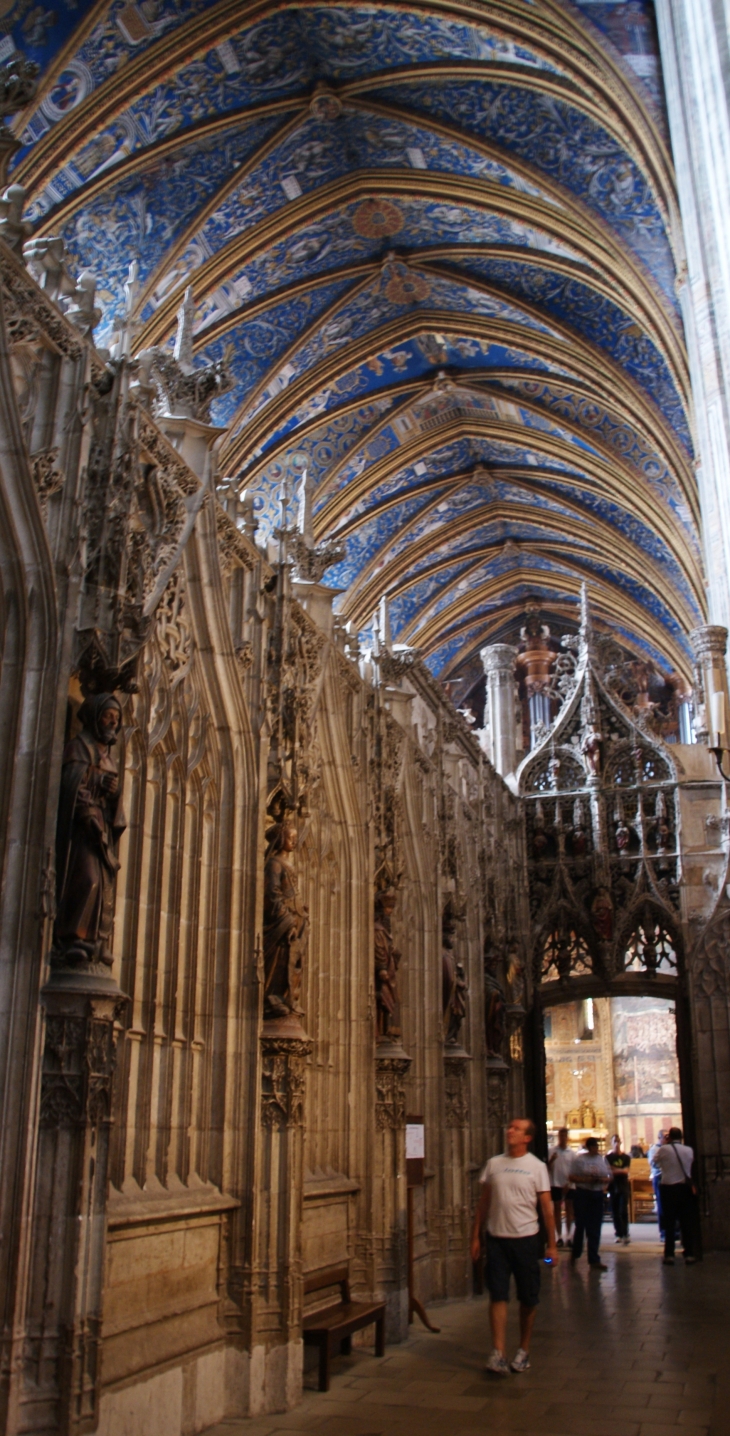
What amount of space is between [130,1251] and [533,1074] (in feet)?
43.2

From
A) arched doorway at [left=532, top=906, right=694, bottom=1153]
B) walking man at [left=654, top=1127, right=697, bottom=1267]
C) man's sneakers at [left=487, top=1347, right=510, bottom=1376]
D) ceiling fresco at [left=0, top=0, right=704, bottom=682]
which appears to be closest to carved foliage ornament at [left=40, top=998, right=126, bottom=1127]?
man's sneakers at [left=487, top=1347, right=510, bottom=1376]

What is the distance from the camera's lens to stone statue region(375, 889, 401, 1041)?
971 centimetres

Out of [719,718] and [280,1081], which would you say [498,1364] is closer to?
[280,1081]

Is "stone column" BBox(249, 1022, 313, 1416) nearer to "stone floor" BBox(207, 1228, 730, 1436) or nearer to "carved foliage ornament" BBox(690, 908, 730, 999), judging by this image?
"stone floor" BBox(207, 1228, 730, 1436)

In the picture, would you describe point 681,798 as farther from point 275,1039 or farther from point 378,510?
point 275,1039

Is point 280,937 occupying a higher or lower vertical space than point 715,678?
lower

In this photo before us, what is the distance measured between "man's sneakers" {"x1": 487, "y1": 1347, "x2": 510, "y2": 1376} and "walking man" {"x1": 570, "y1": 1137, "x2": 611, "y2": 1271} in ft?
17.9

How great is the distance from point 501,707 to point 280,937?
13731 millimetres

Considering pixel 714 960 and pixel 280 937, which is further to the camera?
pixel 714 960

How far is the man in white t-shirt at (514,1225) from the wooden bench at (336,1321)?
0.89m

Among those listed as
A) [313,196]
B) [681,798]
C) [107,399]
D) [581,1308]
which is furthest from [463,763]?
[107,399]

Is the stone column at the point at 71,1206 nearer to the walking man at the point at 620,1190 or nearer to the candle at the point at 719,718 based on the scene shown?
the candle at the point at 719,718

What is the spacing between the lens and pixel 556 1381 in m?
6.88

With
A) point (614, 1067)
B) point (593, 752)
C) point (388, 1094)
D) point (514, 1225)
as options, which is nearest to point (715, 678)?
point (593, 752)
